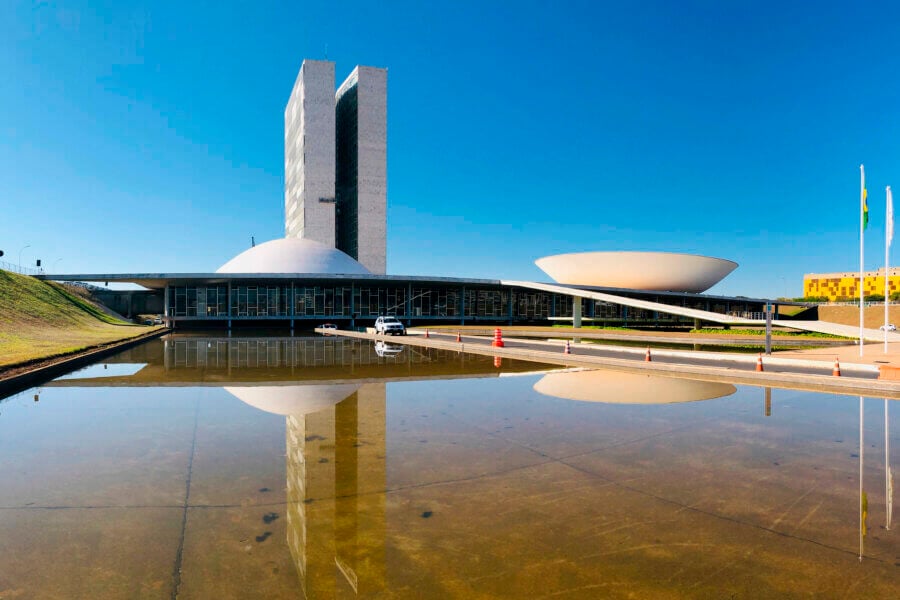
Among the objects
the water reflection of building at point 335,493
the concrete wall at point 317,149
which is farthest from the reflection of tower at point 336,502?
the concrete wall at point 317,149

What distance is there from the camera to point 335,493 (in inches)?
239

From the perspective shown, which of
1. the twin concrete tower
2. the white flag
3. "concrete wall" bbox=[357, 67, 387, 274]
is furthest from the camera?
"concrete wall" bbox=[357, 67, 387, 274]

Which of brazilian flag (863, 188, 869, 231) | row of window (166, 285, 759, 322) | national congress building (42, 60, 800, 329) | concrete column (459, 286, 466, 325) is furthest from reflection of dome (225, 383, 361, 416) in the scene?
concrete column (459, 286, 466, 325)

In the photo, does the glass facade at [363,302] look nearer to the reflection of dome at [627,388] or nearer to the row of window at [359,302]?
the row of window at [359,302]

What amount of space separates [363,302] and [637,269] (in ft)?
118

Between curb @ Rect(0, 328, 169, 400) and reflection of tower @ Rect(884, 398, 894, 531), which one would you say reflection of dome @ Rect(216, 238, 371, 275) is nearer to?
curb @ Rect(0, 328, 169, 400)

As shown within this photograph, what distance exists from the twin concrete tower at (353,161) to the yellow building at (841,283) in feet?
467

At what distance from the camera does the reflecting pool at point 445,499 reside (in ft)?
13.9

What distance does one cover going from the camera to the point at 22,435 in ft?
29.3

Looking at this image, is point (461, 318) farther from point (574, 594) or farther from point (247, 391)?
point (574, 594)

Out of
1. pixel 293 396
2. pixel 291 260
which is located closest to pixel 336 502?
pixel 293 396

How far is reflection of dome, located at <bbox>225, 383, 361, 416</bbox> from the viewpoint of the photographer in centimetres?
1122

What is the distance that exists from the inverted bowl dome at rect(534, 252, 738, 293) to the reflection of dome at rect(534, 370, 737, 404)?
5575 centimetres

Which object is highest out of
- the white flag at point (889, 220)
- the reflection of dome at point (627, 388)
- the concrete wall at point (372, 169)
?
the concrete wall at point (372, 169)
